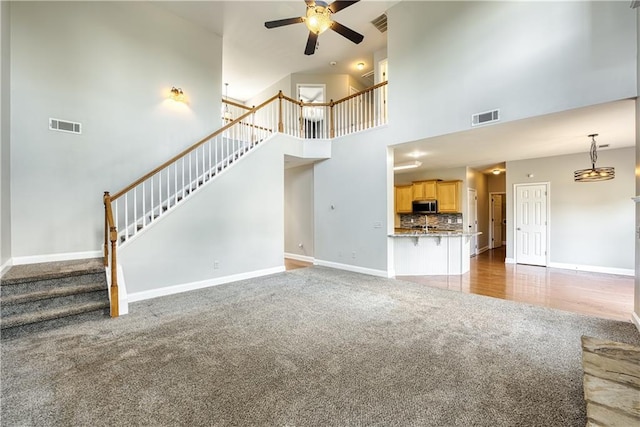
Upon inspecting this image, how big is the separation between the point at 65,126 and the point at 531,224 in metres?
9.95

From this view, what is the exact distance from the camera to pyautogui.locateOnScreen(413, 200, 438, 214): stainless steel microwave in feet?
27.3

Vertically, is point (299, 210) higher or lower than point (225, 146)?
lower

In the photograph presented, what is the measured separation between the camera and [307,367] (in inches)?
90.5

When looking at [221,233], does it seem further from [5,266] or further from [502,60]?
[502,60]

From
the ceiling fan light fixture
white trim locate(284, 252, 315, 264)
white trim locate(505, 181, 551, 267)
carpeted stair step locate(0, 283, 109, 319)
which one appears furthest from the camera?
white trim locate(284, 252, 315, 264)

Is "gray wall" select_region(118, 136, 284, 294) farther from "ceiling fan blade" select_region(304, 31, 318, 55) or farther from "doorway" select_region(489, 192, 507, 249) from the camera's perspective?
"doorway" select_region(489, 192, 507, 249)

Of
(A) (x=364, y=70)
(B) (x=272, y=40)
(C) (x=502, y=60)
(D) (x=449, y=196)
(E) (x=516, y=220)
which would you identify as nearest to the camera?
(C) (x=502, y=60)

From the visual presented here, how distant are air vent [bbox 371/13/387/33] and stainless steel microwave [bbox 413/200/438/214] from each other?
483 cm

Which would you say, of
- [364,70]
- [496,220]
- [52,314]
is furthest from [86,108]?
[496,220]

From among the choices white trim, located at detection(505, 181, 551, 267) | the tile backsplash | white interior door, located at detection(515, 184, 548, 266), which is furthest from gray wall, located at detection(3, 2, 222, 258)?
white interior door, located at detection(515, 184, 548, 266)

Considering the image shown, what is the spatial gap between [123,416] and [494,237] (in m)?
11.6

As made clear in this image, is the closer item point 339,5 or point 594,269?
point 339,5

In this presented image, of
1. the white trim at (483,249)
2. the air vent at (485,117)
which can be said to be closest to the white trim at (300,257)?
the air vent at (485,117)

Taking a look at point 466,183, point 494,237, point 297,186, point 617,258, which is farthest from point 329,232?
point 494,237
